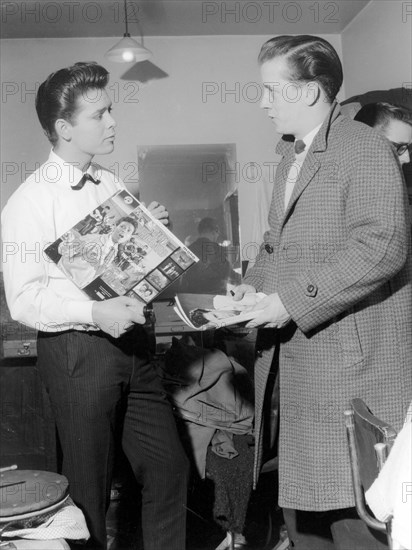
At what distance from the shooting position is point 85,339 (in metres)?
2.16

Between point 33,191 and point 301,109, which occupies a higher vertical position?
point 301,109

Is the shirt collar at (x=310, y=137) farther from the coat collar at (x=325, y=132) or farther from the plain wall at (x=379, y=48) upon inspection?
the plain wall at (x=379, y=48)

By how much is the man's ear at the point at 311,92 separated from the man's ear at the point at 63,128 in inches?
30.9

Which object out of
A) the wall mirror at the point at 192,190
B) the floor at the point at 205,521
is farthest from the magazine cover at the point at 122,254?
the wall mirror at the point at 192,190

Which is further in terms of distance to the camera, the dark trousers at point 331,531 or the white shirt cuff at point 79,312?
the white shirt cuff at point 79,312

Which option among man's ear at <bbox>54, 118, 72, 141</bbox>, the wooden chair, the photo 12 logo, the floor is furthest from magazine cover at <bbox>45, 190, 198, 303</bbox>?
the photo 12 logo

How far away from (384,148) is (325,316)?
1.52 ft

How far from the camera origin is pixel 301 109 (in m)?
1.96

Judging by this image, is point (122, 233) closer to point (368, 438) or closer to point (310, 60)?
point (310, 60)

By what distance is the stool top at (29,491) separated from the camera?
190 centimetres

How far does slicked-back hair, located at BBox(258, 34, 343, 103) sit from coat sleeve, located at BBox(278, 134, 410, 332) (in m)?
0.25

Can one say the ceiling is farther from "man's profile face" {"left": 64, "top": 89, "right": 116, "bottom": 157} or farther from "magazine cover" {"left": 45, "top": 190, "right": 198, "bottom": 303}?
"magazine cover" {"left": 45, "top": 190, "right": 198, "bottom": 303}

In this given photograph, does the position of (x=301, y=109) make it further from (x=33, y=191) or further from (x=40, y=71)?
(x=40, y=71)

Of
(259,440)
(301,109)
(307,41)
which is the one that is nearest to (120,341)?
(259,440)
